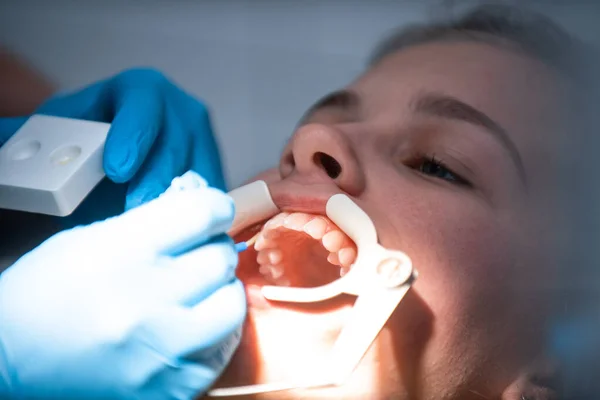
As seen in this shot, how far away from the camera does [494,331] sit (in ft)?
2.94

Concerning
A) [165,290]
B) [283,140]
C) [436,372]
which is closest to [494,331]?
[436,372]

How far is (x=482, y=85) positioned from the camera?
1004mm

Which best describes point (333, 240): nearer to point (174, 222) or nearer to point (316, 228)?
point (316, 228)

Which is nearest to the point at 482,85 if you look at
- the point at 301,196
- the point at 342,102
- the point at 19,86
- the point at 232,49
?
the point at 342,102

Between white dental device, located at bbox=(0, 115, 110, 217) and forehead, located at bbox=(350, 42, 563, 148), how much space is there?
1.44ft

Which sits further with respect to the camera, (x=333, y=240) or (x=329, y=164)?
(x=329, y=164)

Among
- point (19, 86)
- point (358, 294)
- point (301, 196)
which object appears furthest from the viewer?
point (19, 86)

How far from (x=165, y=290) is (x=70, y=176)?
0.29m

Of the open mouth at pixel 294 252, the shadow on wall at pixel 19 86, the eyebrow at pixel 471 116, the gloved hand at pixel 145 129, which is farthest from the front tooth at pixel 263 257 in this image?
the shadow on wall at pixel 19 86

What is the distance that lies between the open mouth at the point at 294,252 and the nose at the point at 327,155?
0.06m

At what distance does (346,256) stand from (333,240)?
0.10 feet

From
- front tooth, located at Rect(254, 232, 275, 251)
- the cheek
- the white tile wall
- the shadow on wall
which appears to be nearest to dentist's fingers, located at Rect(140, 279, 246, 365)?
front tooth, located at Rect(254, 232, 275, 251)

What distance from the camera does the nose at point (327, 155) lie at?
0.88 metres

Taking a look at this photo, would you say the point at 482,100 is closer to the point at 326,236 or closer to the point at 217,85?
the point at 326,236
